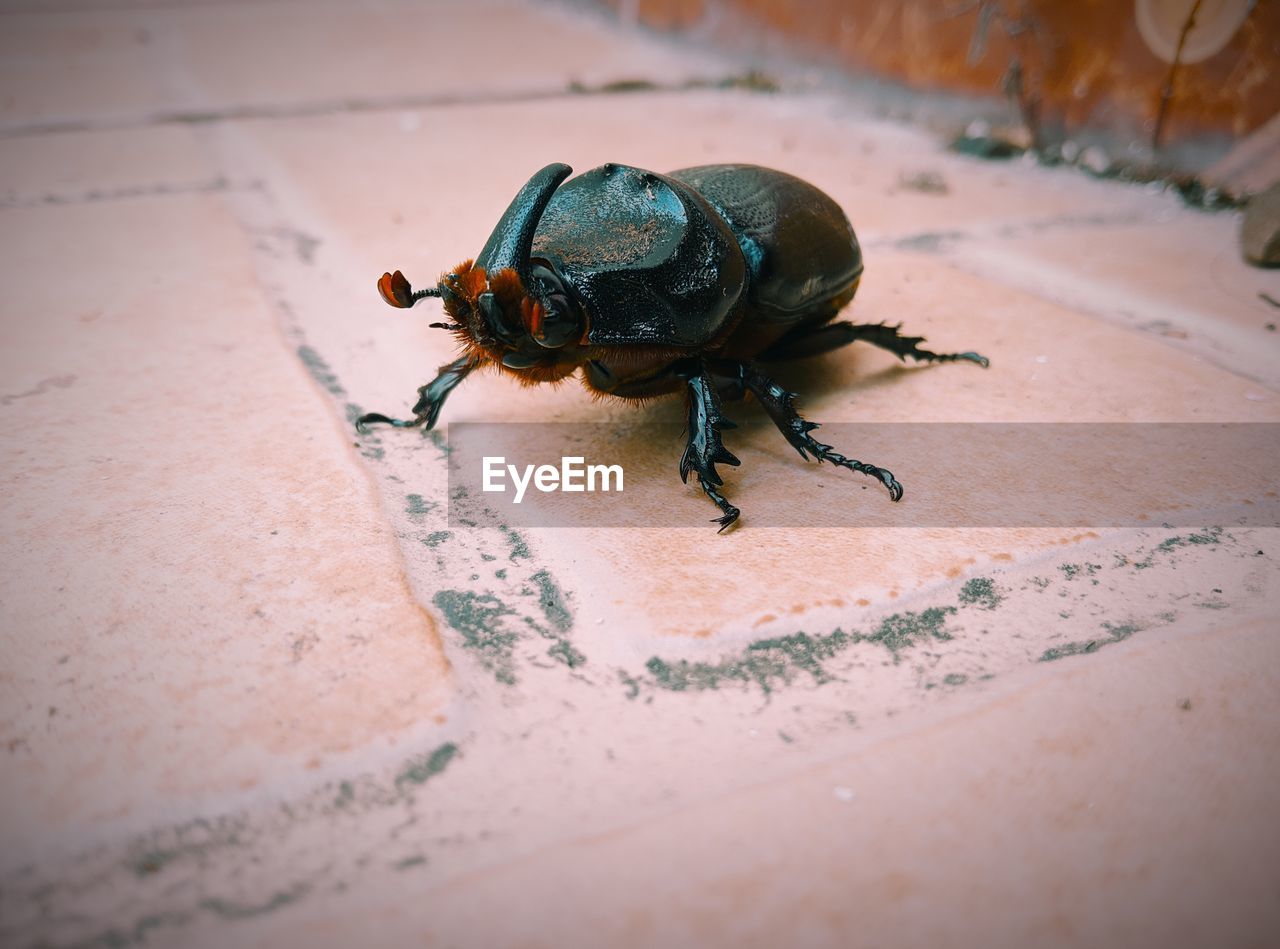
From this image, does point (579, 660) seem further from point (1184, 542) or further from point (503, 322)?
point (1184, 542)

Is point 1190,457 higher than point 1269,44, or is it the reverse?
point 1269,44

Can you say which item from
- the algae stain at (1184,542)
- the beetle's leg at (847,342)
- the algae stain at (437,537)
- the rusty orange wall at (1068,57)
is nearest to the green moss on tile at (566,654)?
the algae stain at (437,537)

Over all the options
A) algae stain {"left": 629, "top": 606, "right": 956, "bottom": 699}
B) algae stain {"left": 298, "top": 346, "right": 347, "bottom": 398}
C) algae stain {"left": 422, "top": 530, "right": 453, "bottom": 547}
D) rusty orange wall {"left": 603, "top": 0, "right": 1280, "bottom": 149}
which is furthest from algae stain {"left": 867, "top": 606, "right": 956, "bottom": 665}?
rusty orange wall {"left": 603, "top": 0, "right": 1280, "bottom": 149}

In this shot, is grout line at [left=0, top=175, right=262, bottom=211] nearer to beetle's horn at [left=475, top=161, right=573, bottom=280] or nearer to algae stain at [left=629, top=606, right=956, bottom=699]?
beetle's horn at [left=475, top=161, right=573, bottom=280]

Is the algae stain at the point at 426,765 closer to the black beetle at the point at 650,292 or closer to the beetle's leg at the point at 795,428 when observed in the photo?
the black beetle at the point at 650,292

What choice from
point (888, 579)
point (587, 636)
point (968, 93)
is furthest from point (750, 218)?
point (968, 93)

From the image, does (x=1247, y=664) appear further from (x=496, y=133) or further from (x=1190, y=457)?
(x=496, y=133)
